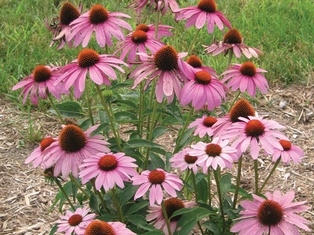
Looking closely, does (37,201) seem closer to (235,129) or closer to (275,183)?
(275,183)

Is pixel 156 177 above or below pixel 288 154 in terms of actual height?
above

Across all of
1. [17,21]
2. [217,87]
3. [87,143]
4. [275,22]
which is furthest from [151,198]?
[17,21]

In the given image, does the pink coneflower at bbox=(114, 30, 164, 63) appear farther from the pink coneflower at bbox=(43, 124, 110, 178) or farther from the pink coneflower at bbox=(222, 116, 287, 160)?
the pink coneflower at bbox=(222, 116, 287, 160)

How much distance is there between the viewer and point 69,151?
1504mm

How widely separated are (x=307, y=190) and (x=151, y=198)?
1334 millimetres

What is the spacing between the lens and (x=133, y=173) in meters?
1.44

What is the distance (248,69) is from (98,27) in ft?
1.68

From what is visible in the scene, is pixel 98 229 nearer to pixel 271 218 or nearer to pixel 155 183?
pixel 155 183

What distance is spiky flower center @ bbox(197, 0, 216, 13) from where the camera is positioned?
1859 millimetres

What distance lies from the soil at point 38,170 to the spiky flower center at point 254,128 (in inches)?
43.2

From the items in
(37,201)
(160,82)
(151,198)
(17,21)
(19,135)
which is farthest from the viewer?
(17,21)

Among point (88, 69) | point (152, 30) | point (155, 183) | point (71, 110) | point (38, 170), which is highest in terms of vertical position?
point (88, 69)

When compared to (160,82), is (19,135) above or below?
below

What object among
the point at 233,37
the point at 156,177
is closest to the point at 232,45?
the point at 233,37
